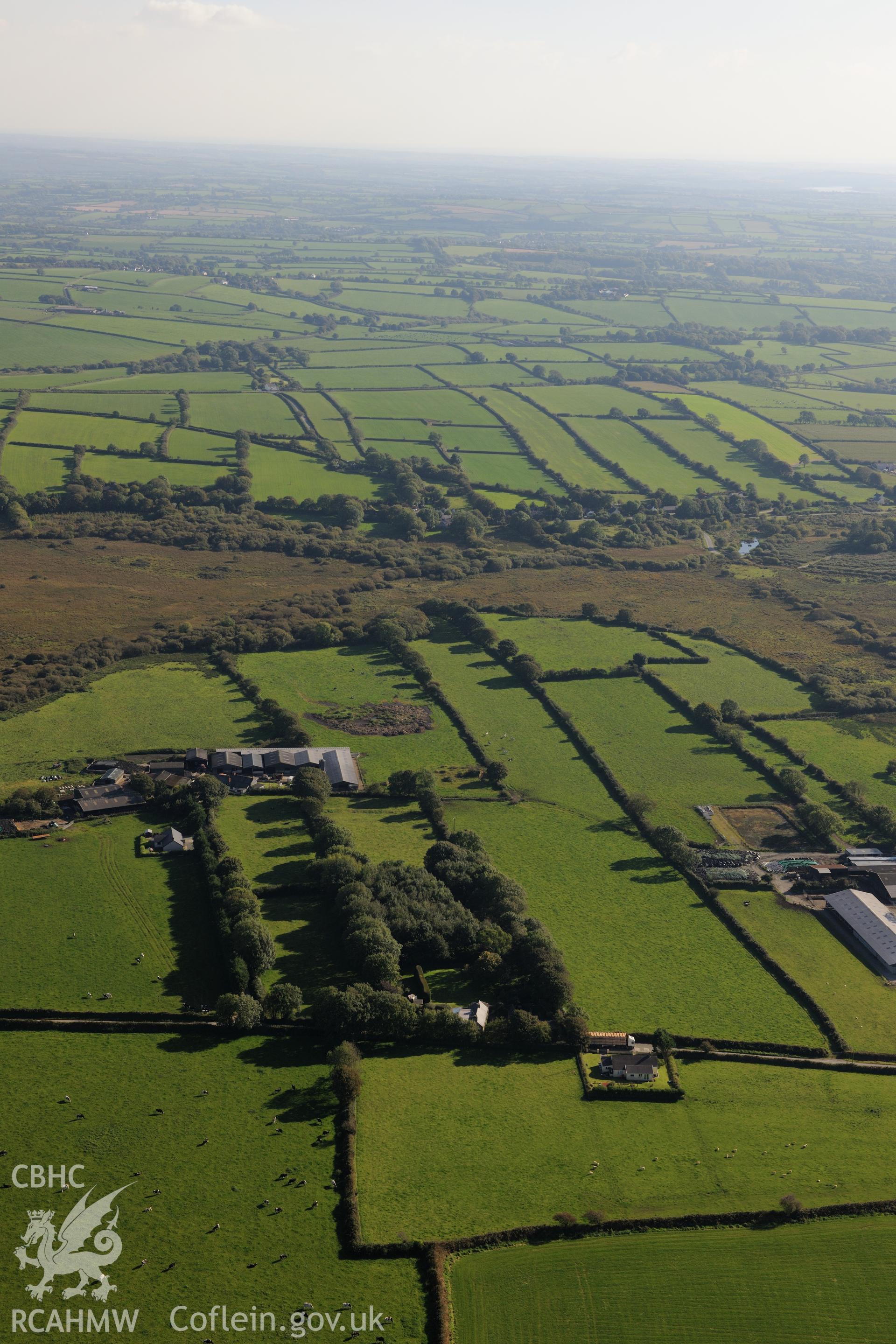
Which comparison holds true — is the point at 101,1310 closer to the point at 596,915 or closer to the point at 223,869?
the point at 223,869

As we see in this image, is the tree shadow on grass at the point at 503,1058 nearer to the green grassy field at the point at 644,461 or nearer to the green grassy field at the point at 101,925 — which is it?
the green grassy field at the point at 101,925

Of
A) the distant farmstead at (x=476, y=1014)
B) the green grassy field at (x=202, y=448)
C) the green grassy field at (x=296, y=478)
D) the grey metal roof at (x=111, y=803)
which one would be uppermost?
the green grassy field at (x=202, y=448)

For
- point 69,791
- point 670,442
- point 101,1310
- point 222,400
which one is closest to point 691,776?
point 69,791

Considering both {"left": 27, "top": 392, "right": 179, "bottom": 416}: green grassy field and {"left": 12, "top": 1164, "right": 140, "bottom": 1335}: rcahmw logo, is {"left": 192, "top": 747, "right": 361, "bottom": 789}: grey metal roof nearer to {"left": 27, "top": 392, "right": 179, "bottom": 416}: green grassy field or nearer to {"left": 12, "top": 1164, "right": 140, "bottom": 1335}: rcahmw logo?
{"left": 12, "top": 1164, "right": 140, "bottom": 1335}: rcahmw logo

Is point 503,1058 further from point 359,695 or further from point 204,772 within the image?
point 359,695

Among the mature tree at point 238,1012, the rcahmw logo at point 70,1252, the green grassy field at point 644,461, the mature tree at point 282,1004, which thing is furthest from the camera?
the green grassy field at point 644,461

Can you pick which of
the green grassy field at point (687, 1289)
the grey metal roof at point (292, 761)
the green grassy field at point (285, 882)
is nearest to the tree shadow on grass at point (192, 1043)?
the green grassy field at point (285, 882)

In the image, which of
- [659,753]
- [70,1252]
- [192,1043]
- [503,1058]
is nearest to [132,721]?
[192,1043]
